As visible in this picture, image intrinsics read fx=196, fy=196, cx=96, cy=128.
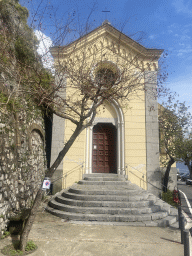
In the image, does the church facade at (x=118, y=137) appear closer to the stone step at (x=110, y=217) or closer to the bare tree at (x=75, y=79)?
the bare tree at (x=75, y=79)

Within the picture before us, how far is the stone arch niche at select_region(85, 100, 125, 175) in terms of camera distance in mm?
10234

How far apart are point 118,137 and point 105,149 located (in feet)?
3.23

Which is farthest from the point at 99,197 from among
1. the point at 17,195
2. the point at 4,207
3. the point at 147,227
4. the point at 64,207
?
the point at 4,207

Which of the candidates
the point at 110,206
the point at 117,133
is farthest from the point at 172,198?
the point at 110,206

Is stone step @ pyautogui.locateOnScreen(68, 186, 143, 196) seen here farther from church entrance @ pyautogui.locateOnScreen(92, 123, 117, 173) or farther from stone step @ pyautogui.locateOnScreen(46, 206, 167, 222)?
church entrance @ pyautogui.locateOnScreen(92, 123, 117, 173)

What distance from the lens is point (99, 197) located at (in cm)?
736

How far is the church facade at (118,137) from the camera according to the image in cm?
989

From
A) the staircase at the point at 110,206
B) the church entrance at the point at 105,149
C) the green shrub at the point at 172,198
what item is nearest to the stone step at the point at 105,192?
the staircase at the point at 110,206

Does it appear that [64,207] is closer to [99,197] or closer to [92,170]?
[99,197]

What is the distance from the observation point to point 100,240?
5.02 m

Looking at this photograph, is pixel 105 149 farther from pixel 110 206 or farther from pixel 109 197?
pixel 110 206

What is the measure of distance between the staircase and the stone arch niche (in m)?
1.83

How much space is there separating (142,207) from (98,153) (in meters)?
4.21

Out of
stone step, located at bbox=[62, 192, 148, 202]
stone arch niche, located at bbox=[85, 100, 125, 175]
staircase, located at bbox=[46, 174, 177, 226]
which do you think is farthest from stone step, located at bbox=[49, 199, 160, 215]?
stone arch niche, located at bbox=[85, 100, 125, 175]
